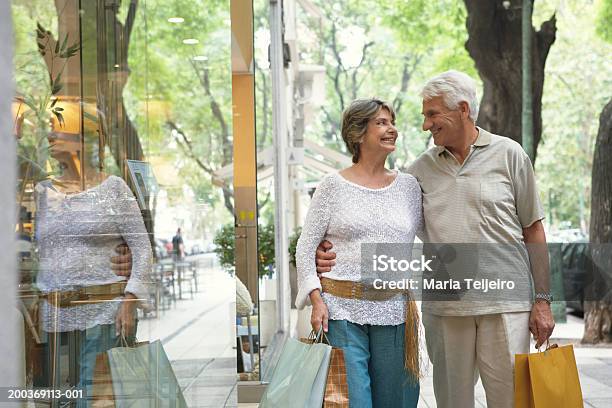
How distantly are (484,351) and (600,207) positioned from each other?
13.2 ft

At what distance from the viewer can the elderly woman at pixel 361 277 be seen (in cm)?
275

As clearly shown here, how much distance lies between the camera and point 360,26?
69.9 ft

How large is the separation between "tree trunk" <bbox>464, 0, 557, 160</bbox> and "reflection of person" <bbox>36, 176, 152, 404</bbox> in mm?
7426

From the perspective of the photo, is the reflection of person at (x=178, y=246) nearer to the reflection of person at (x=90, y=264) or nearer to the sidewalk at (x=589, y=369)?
the reflection of person at (x=90, y=264)

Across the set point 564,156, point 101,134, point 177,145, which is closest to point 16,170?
point 101,134

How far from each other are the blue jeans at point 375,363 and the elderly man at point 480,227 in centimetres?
18

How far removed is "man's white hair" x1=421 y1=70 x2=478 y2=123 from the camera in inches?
110

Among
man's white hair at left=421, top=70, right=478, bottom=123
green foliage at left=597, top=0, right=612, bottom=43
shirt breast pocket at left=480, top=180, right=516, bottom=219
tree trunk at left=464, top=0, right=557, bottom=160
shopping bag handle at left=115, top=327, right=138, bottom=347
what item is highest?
green foliage at left=597, top=0, right=612, bottom=43

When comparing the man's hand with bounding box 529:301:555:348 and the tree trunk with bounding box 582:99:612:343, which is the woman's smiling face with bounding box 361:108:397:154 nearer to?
the man's hand with bounding box 529:301:555:348

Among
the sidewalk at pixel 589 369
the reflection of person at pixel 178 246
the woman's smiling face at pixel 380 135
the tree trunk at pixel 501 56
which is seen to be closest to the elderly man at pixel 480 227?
the woman's smiling face at pixel 380 135

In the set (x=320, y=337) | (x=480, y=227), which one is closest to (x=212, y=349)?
(x=320, y=337)

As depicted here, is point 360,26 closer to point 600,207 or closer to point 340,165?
point 340,165

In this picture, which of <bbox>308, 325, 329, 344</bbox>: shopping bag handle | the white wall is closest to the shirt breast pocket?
<bbox>308, 325, 329, 344</bbox>: shopping bag handle

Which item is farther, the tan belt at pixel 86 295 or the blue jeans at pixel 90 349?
the blue jeans at pixel 90 349
